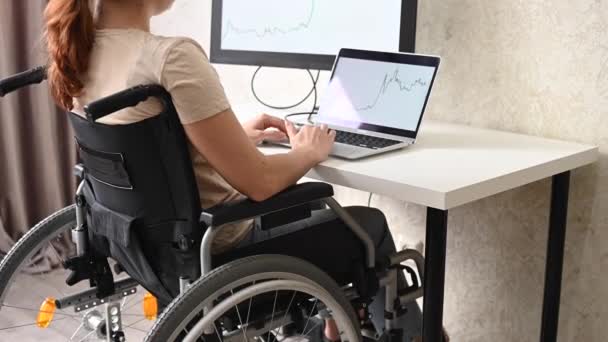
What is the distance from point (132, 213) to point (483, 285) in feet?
3.24

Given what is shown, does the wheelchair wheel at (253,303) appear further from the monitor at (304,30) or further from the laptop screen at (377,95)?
the monitor at (304,30)

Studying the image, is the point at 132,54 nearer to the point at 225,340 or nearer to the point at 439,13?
the point at 225,340

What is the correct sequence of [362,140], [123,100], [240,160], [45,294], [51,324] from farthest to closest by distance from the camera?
1. [45,294]
2. [51,324]
3. [362,140]
4. [240,160]
5. [123,100]

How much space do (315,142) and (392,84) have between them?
0.28 meters

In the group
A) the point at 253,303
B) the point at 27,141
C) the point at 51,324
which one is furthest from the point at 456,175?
the point at 27,141

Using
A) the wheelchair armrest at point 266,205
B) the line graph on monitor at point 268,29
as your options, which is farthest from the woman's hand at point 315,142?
the line graph on monitor at point 268,29

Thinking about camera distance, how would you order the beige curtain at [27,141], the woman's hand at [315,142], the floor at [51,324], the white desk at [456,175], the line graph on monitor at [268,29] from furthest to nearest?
the beige curtain at [27,141] → the floor at [51,324] → the line graph on monitor at [268,29] → the woman's hand at [315,142] → the white desk at [456,175]

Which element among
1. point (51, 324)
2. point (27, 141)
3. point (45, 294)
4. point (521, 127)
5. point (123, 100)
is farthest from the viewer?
point (27, 141)

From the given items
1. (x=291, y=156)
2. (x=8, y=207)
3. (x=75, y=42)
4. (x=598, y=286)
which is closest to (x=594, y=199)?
(x=598, y=286)

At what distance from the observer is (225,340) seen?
1.24 m

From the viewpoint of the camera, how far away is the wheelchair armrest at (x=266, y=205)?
119 cm

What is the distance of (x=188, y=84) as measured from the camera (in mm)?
1164

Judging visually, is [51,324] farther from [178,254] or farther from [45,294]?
[178,254]

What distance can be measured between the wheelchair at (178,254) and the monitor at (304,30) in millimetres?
525
